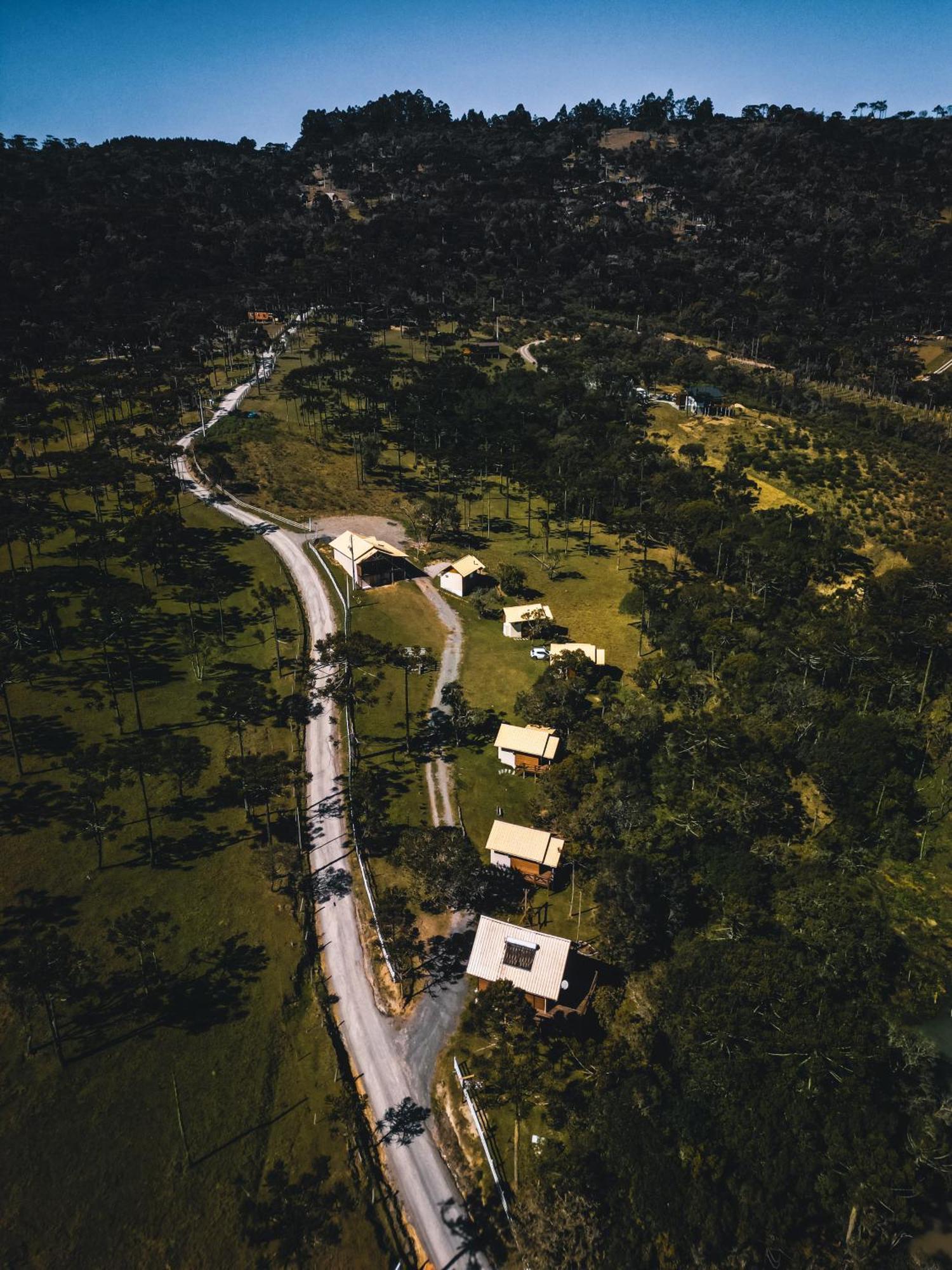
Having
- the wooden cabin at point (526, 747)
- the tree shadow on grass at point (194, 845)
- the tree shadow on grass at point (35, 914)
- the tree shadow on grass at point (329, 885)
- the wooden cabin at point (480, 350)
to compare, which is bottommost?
the tree shadow on grass at point (329, 885)

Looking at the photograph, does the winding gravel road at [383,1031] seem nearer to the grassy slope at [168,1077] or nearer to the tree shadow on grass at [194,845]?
the grassy slope at [168,1077]

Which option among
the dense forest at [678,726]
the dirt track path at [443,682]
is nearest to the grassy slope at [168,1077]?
the dense forest at [678,726]

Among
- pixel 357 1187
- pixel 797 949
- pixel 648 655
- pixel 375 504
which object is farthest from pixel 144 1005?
pixel 375 504

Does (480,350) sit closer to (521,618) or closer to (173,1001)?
(521,618)

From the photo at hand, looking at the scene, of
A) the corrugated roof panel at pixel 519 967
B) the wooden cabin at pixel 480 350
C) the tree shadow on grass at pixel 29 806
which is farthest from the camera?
the wooden cabin at pixel 480 350

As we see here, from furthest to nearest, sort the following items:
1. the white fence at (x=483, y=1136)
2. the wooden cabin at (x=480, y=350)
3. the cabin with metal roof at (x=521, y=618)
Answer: the wooden cabin at (x=480, y=350), the cabin with metal roof at (x=521, y=618), the white fence at (x=483, y=1136)

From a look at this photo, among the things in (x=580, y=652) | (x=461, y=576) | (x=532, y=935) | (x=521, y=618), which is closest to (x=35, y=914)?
(x=532, y=935)

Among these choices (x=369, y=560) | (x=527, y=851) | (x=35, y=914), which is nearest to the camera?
(x=35, y=914)
